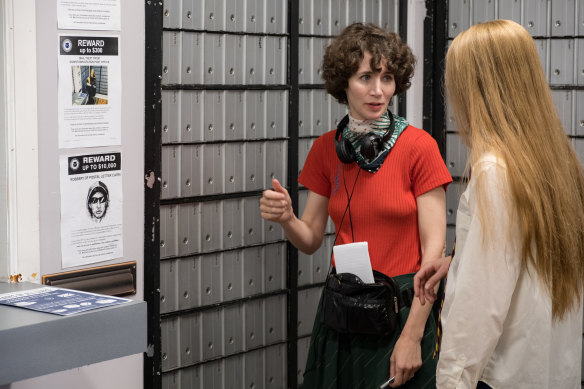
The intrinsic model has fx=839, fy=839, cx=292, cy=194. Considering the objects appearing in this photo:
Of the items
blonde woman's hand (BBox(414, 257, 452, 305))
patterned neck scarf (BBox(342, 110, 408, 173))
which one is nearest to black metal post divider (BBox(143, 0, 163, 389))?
patterned neck scarf (BBox(342, 110, 408, 173))

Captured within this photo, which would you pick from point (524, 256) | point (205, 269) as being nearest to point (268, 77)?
point (205, 269)

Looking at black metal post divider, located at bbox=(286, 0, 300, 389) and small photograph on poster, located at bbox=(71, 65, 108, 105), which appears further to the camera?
black metal post divider, located at bbox=(286, 0, 300, 389)

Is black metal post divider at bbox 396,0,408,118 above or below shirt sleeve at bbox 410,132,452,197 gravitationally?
above

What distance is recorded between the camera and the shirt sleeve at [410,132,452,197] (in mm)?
2553

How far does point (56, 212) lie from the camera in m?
2.52

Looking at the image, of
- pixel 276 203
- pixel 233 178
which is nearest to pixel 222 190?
pixel 233 178

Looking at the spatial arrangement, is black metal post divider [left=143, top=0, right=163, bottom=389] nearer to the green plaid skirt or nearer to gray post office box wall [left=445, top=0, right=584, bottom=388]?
the green plaid skirt

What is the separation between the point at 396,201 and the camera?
8.38ft

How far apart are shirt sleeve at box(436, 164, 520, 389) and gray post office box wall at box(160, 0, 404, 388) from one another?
1.30m

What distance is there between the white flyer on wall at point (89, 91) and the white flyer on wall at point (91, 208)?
6 cm

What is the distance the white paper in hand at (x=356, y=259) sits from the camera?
2.50 meters

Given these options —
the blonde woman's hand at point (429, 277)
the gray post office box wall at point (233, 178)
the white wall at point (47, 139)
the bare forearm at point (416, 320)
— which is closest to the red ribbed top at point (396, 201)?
the bare forearm at point (416, 320)

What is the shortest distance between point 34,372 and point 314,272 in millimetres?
1681

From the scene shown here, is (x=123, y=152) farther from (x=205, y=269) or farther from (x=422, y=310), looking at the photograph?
(x=422, y=310)
